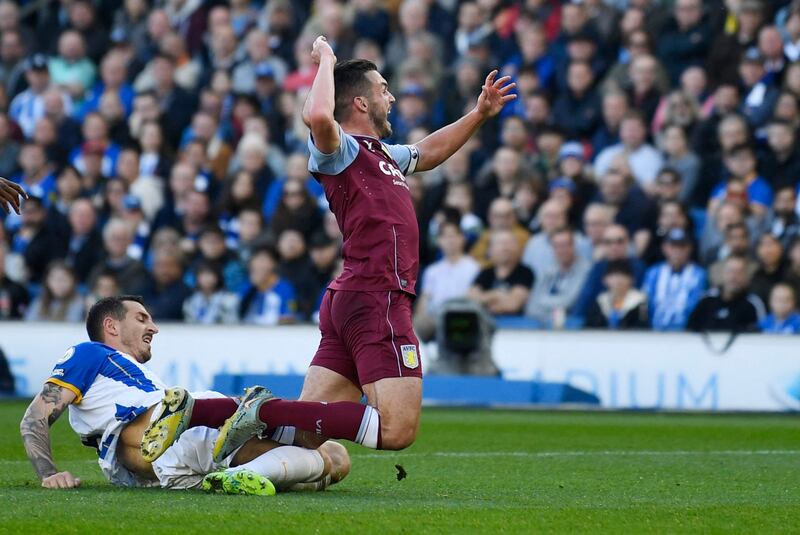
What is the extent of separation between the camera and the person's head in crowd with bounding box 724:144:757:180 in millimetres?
15242

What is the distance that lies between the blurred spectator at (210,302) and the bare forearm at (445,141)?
880 cm

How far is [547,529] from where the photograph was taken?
561cm

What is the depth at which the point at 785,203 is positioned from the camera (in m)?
Answer: 14.7

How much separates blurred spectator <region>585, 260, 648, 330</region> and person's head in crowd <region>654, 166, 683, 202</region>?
98cm

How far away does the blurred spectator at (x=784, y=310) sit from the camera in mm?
14023

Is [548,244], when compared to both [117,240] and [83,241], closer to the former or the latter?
[117,240]

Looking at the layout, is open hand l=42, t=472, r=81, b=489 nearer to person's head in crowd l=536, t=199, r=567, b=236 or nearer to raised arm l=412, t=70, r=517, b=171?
raised arm l=412, t=70, r=517, b=171

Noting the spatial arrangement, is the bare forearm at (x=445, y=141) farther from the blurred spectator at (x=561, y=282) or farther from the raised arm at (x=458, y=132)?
the blurred spectator at (x=561, y=282)

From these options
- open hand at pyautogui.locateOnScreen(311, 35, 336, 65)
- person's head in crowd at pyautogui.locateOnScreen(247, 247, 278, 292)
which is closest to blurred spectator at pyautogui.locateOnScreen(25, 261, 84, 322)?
person's head in crowd at pyautogui.locateOnScreen(247, 247, 278, 292)

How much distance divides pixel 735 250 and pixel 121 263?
7306 mm

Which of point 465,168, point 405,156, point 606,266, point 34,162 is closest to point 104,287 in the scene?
point 34,162

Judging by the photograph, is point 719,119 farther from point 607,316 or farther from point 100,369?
point 100,369

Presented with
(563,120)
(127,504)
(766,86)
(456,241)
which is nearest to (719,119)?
(766,86)

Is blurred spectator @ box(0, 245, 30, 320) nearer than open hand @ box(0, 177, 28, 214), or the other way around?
open hand @ box(0, 177, 28, 214)
